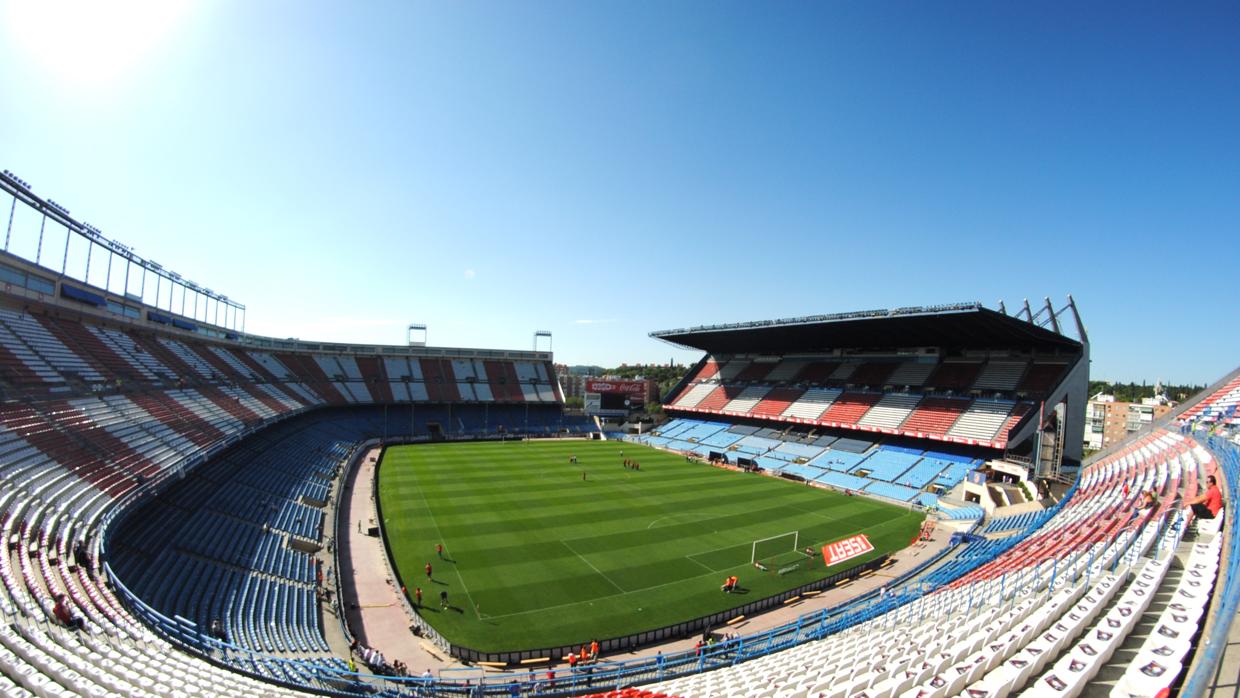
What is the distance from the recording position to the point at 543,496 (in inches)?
1414

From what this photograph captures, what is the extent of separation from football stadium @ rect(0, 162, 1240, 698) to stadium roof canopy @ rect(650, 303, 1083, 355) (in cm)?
53

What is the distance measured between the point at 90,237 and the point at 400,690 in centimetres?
3989

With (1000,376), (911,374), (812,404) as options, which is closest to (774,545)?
(812,404)

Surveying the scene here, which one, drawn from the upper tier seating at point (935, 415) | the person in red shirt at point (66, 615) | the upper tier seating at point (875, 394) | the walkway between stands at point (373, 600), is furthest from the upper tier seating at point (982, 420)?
the person in red shirt at point (66, 615)

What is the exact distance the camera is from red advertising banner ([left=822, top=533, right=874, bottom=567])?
22683mm

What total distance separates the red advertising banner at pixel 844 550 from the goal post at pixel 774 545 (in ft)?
10.8

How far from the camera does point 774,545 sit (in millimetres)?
27312

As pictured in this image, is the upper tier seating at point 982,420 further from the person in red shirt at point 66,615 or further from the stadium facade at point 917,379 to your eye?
the person in red shirt at point 66,615

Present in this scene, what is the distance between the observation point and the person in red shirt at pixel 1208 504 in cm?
1490

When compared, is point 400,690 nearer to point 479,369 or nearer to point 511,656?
point 511,656

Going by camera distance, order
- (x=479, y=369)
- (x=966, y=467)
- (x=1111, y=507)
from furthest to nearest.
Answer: (x=479, y=369) → (x=966, y=467) → (x=1111, y=507)

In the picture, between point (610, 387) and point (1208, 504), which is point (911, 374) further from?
point (1208, 504)

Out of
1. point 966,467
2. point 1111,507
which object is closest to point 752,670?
point 1111,507

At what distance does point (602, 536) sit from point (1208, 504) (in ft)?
74.2
